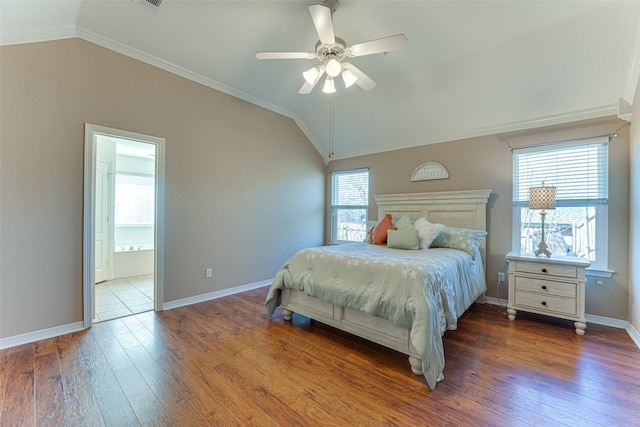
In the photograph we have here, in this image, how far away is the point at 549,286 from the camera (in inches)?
108

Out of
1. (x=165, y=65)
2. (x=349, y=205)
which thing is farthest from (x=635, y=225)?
(x=165, y=65)

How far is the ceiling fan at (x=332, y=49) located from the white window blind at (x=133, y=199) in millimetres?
4194

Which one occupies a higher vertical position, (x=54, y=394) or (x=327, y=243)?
(x=327, y=243)

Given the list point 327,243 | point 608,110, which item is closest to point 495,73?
point 608,110

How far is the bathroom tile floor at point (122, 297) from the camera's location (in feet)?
10.3

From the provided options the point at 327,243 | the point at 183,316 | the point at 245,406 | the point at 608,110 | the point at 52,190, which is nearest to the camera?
the point at 245,406

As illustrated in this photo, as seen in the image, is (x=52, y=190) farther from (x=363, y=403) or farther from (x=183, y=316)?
(x=363, y=403)

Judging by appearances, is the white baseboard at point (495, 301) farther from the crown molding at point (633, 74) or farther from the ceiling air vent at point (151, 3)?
the ceiling air vent at point (151, 3)

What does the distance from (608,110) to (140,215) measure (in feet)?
24.6

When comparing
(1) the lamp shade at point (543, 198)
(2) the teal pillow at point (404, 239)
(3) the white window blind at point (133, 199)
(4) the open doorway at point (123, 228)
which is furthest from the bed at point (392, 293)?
(3) the white window blind at point (133, 199)

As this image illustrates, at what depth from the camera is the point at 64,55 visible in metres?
2.58

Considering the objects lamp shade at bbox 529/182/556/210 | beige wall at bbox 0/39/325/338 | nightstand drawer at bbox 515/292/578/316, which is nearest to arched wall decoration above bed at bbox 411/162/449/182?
lamp shade at bbox 529/182/556/210

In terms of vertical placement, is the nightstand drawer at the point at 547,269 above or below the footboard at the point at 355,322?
above

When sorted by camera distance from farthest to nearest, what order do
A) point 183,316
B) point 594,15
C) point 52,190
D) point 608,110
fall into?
point 183,316 → point 608,110 → point 52,190 → point 594,15
